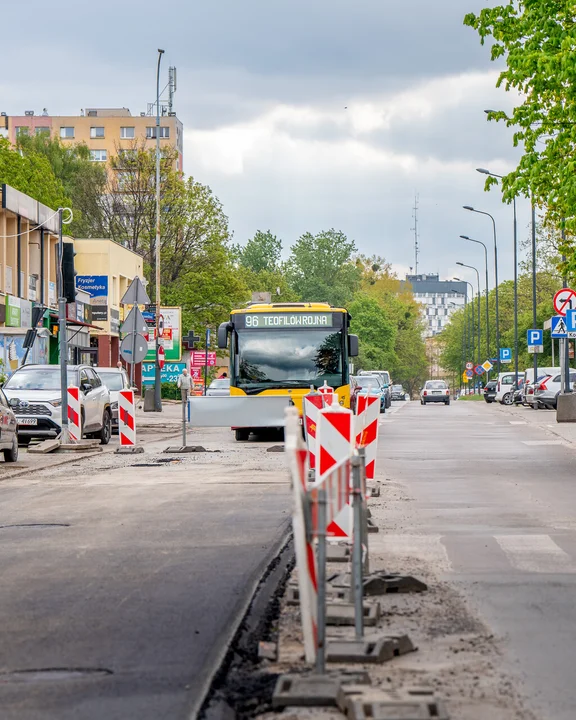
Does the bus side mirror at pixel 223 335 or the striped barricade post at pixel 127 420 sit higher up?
the bus side mirror at pixel 223 335

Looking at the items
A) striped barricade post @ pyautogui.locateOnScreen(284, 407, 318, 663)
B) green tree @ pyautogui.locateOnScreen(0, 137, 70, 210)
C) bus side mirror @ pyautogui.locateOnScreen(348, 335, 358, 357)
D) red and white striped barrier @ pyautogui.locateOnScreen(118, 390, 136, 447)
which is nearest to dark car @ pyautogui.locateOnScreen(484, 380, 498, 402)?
green tree @ pyautogui.locateOnScreen(0, 137, 70, 210)

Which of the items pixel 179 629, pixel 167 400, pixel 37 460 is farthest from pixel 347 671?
pixel 167 400

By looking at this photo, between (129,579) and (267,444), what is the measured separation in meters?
19.4

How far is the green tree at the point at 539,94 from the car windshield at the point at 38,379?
11197mm

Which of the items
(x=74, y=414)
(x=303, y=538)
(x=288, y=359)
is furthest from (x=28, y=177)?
(x=303, y=538)

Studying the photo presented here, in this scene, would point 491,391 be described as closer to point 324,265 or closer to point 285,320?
point 285,320

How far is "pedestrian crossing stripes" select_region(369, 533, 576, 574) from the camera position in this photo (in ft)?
32.3

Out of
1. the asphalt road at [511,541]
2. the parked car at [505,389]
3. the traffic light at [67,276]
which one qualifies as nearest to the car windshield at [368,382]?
the parked car at [505,389]

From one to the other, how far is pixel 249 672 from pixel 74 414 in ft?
67.8

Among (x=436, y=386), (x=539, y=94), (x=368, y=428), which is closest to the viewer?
(x=368, y=428)

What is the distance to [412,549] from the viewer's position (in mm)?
10883

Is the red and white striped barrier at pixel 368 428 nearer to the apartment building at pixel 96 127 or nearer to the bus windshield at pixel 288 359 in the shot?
the bus windshield at pixel 288 359

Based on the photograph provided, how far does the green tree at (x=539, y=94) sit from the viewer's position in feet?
66.9

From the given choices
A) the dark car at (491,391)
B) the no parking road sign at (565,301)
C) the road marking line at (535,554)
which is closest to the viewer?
the road marking line at (535,554)
